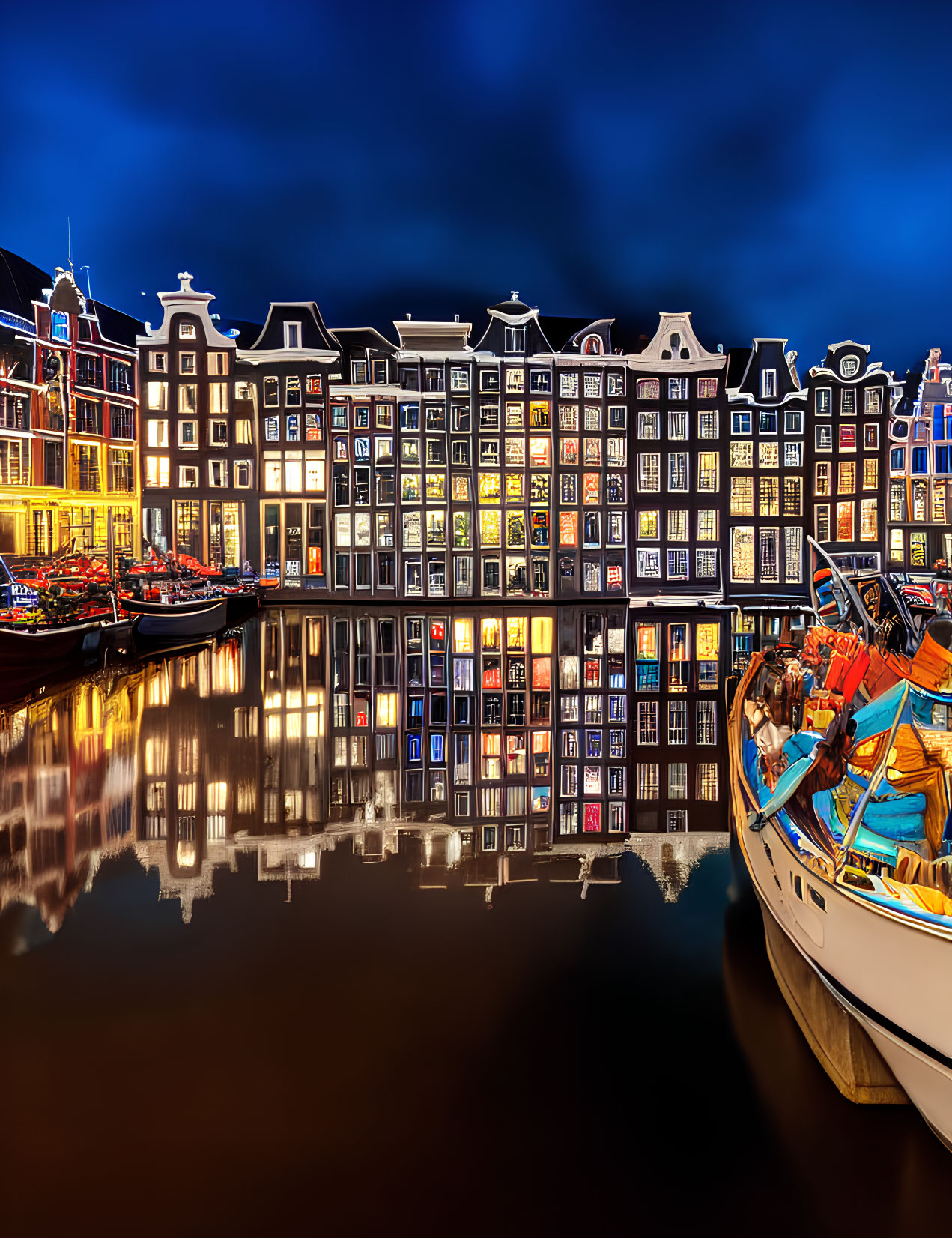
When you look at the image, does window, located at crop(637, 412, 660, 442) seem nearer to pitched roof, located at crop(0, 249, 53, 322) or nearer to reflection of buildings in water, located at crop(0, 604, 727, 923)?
reflection of buildings in water, located at crop(0, 604, 727, 923)

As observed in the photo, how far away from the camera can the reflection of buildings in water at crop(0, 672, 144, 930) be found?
686 cm

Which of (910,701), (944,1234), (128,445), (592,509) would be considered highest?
(128,445)

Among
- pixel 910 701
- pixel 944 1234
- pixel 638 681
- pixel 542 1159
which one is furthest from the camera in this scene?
pixel 638 681

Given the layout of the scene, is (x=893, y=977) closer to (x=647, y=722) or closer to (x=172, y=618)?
(x=647, y=722)

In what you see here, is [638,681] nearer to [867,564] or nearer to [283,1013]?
[283,1013]

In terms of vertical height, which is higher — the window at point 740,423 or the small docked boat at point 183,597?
the window at point 740,423

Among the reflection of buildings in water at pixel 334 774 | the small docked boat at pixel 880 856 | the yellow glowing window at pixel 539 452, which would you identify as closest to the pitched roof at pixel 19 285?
the reflection of buildings in water at pixel 334 774

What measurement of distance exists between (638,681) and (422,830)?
9562mm

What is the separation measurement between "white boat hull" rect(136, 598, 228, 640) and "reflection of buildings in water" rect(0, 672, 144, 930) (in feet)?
25.8

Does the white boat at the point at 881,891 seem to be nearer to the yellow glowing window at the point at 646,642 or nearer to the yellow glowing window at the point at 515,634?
the yellow glowing window at the point at 646,642

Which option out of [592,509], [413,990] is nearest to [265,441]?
[592,509]

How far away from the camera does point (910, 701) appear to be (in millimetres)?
4242

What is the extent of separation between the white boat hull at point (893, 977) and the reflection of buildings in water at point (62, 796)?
5.39 meters

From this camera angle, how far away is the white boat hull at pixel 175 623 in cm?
2180
